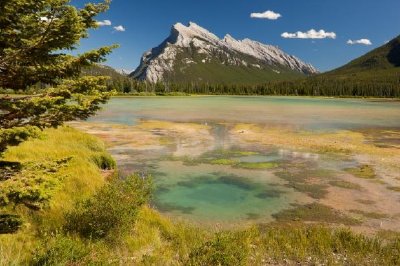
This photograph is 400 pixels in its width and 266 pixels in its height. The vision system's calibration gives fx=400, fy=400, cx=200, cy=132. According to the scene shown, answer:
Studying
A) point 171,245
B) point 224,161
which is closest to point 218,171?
point 224,161

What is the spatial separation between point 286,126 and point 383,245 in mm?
47697

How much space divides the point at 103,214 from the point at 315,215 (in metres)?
12.2

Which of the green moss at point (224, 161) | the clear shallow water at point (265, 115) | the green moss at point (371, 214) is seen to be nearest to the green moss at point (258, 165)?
the green moss at point (224, 161)

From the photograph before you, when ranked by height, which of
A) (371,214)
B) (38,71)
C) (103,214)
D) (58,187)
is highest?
(38,71)

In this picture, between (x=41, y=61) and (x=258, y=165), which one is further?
(x=258, y=165)

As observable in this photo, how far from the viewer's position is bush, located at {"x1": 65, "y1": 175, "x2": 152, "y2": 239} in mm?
15172

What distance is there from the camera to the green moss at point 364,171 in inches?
1214

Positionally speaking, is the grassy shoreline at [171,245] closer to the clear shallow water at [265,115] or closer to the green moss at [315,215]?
the green moss at [315,215]

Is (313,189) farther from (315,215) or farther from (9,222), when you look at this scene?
(9,222)

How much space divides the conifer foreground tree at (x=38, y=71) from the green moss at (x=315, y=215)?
1532 cm

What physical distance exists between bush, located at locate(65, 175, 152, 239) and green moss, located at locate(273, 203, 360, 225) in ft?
29.8

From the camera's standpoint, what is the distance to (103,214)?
15289mm

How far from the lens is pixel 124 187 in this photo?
17859mm

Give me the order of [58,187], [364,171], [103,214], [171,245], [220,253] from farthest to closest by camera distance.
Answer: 1. [364,171]
2. [171,245]
3. [103,214]
4. [220,253]
5. [58,187]
